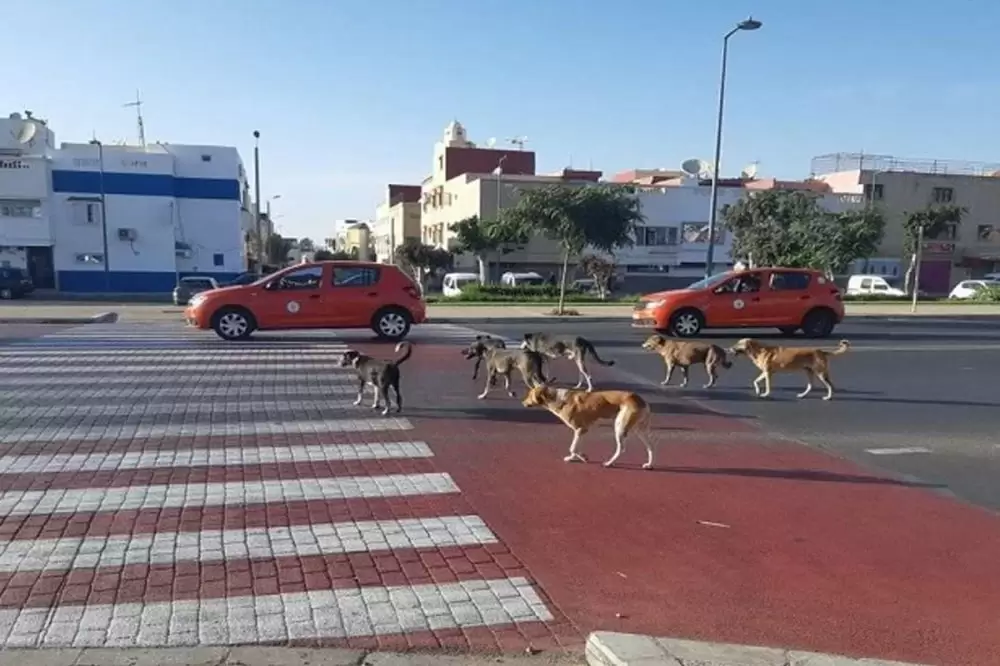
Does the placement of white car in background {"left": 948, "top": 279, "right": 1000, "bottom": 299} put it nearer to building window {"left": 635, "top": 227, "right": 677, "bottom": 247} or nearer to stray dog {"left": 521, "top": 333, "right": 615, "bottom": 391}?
building window {"left": 635, "top": 227, "right": 677, "bottom": 247}

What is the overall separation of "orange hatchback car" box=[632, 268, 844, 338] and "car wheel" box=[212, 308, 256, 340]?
8875 mm

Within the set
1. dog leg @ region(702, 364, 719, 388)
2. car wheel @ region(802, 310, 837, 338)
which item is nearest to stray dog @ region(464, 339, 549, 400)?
dog leg @ region(702, 364, 719, 388)

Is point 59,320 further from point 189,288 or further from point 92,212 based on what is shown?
point 92,212

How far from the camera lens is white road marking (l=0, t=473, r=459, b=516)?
538 centimetres

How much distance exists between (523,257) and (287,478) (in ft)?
150

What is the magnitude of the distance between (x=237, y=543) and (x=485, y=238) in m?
42.3

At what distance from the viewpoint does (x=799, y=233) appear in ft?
113

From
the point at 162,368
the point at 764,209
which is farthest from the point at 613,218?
the point at 162,368

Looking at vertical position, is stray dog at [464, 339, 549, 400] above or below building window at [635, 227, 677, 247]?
below

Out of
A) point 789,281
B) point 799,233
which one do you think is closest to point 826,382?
point 789,281

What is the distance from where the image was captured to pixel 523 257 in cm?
5128

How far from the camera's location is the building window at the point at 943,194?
57.9 metres

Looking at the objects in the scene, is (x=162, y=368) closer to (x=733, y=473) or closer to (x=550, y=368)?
(x=550, y=368)

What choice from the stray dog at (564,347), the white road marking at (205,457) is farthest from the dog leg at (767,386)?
the white road marking at (205,457)
